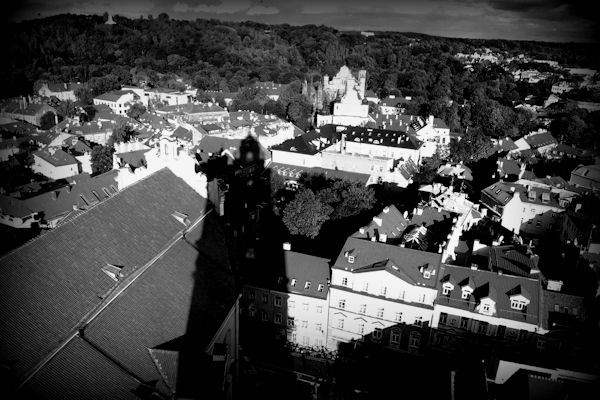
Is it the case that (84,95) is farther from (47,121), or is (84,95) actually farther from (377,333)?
(377,333)

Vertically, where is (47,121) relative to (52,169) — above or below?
above

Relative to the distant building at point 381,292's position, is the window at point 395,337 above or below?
below

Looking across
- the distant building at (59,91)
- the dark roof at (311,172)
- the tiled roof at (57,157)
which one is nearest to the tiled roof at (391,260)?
the dark roof at (311,172)

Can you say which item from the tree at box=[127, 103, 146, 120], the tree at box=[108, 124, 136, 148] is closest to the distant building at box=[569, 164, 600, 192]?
the tree at box=[108, 124, 136, 148]

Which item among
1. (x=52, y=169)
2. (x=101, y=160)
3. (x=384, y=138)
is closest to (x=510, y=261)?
(x=384, y=138)

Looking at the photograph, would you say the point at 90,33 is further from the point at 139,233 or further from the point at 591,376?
the point at 591,376

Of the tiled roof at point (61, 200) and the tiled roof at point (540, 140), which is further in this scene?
the tiled roof at point (540, 140)

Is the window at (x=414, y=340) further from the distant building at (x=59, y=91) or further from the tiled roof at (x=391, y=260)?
the distant building at (x=59, y=91)
